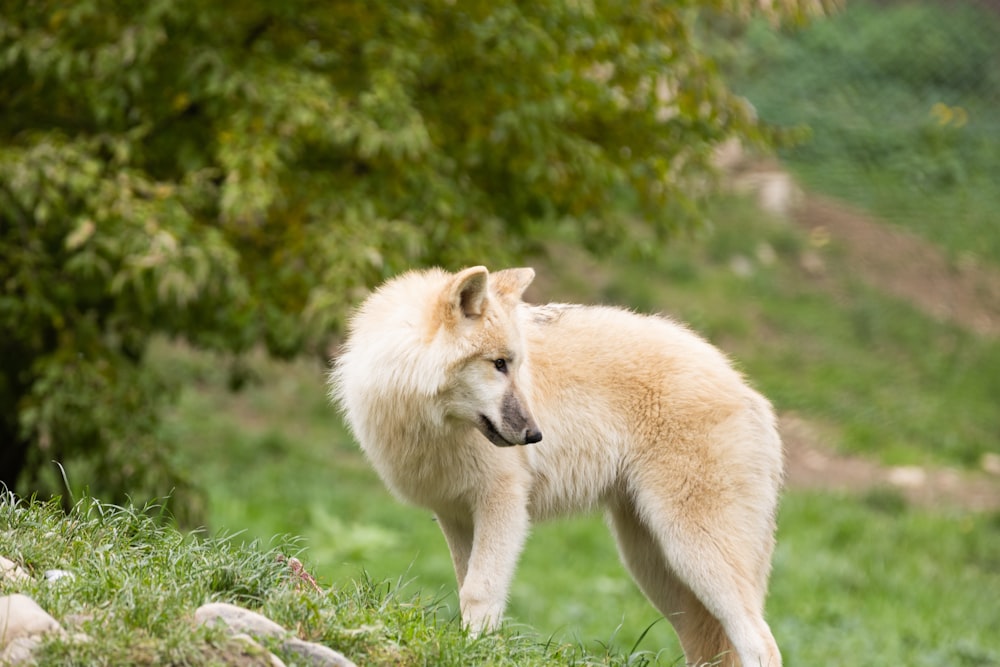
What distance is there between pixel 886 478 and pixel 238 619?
1120 centimetres

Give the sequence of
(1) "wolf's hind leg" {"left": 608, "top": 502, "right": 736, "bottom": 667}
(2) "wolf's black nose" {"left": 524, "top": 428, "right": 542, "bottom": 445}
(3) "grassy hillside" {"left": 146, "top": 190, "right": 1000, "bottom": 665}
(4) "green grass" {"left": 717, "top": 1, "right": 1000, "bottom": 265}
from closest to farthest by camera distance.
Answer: (2) "wolf's black nose" {"left": 524, "top": 428, "right": 542, "bottom": 445}, (1) "wolf's hind leg" {"left": 608, "top": 502, "right": 736, "bottom": 667}, (3) "grassy hillside" {"left": 146, "top": 190, "right": 1000, "bottom": 665}, (4) "green grass" {"left": 717, "top": 1, "right": 1000, "bottom": 265}

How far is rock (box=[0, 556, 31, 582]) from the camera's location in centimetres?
369

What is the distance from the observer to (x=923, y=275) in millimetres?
16609

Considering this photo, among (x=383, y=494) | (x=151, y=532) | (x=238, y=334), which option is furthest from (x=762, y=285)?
(x=151, y=532)

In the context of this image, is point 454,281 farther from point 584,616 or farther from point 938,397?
point 938,397

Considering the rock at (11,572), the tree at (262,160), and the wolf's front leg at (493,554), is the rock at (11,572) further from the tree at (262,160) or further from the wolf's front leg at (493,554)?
the tree at (262,160)

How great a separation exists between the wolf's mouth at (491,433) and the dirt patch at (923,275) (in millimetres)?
13129

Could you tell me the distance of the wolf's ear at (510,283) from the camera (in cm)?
482

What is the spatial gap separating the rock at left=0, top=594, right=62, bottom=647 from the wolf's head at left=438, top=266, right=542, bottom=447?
1.75 meters

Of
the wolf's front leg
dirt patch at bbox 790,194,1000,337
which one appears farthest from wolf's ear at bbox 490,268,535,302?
dirt patch at bbox 790,194,1000,337

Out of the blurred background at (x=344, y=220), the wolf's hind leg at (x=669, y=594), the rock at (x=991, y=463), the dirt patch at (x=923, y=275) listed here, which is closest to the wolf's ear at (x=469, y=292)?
the blurred background at (x=344, y=220)

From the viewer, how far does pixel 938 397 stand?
586 inches

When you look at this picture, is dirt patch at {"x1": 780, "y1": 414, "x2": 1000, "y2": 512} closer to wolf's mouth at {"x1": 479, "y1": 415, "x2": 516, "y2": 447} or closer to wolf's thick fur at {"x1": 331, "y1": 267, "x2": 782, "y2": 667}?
wolf's thick fur at {"x1": 331, "y1": 267, "x2": 782, "y2": 667}

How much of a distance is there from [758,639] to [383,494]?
26.1 ft
